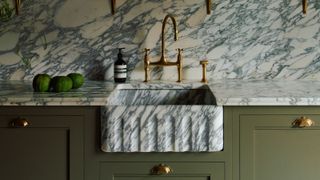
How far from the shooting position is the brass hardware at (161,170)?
7.33 feet

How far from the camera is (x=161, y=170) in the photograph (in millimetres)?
2232

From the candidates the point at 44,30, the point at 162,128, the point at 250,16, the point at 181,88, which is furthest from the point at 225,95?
the point at 44,30

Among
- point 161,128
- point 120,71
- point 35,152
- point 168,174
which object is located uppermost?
point 120,71

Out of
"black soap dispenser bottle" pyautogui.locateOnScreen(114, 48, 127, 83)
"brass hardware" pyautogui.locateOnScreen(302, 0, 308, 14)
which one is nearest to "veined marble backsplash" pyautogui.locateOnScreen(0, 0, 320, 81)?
"brass hardware" pyautogui.locateOnScreen(302, 0, 308, 14)

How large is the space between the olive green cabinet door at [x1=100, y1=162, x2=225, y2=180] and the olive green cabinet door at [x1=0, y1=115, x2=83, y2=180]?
12cm

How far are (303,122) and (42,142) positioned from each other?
3.73 ft

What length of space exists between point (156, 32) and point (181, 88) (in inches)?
14.9

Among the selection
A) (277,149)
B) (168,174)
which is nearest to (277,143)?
(277,149)

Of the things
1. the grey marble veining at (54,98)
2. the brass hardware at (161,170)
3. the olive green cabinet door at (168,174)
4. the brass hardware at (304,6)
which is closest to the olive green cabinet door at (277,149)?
the olive green cabinet door at (168,174)

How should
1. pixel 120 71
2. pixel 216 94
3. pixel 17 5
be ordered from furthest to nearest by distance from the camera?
pixel 17 5 < pixel 120 71 < pixel 216 94

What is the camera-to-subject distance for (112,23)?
9.63ft

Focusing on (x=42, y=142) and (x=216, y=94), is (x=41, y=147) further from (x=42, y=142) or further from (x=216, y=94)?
(x=216, y=94)

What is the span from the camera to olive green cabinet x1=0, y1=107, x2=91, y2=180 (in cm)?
223

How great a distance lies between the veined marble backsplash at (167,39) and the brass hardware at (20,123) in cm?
77
